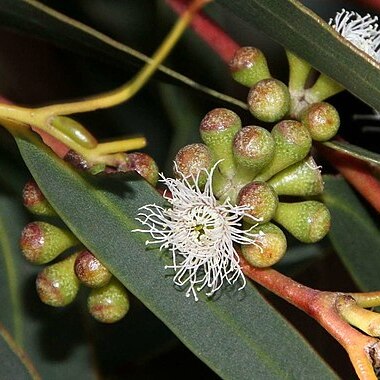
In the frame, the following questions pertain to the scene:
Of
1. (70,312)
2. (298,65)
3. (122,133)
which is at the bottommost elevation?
(70,312)

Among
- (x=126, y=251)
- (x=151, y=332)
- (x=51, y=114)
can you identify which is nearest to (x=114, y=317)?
(x=126, y=251)

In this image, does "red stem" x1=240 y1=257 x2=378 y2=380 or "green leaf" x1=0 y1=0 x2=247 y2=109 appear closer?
"red stem" x1=240 y1=257 x2=378 y2=380

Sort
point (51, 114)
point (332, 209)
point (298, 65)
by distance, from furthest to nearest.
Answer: point (332, 209) → point (298, 65) → point (51, 114)

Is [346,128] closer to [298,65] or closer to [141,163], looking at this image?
[298,65]

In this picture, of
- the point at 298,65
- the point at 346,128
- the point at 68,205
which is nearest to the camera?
the point at 68,205

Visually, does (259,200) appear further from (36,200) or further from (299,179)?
(36,200)

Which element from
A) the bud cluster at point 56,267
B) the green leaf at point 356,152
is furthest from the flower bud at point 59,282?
the green leaf at point 356,152

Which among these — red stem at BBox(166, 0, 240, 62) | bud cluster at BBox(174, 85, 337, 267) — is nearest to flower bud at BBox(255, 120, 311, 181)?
bud cluster at BBox(174, 85, 337, 267)

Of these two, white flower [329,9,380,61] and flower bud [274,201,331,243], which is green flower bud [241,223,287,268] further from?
white flower [329,9,380,61]
